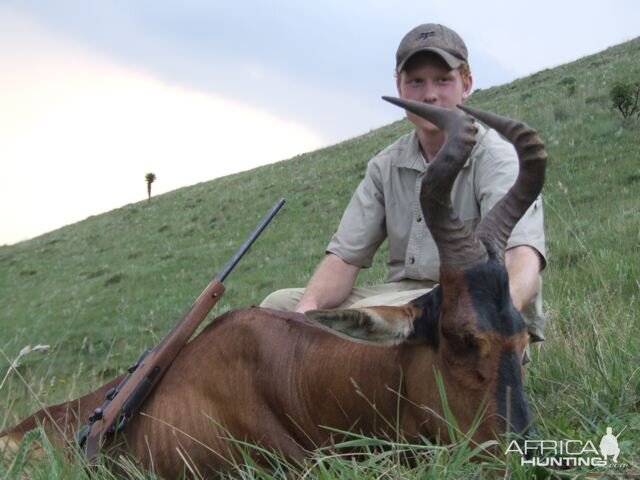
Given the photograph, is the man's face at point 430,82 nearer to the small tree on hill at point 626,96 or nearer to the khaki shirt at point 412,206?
the khaki shirt at point 412,206

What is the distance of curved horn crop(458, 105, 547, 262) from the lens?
10.1 feet

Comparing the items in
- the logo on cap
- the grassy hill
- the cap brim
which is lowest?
the grassy hill

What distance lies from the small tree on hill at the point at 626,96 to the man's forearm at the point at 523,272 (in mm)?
13175

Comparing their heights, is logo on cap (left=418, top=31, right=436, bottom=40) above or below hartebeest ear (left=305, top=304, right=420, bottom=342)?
above

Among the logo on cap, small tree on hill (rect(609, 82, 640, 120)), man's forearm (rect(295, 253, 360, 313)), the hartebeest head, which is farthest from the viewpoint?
small tree on hill (rect(609, 82, 640, 120))

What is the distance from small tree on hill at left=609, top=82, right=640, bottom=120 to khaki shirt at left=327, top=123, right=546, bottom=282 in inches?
491

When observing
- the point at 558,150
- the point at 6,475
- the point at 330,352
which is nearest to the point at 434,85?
the point at 330,352

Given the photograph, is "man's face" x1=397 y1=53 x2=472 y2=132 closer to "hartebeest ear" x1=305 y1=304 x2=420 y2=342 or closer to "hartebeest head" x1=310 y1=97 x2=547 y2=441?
"hartebeest head" x1=310 y1=97 x2=547 y2=441

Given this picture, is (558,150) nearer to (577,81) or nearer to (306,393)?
(577,81)

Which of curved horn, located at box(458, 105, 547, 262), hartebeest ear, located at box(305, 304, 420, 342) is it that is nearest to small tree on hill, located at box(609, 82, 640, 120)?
curved horn, located at box(458, 105, 547, 262)

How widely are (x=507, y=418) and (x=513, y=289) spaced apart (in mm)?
1066

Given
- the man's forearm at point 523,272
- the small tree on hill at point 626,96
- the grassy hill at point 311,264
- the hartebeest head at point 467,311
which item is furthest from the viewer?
the small tree on hill at point 626,96

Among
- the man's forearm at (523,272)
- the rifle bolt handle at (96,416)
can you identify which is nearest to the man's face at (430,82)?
the man's forearm at (523,272)

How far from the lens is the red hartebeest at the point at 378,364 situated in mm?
2742
